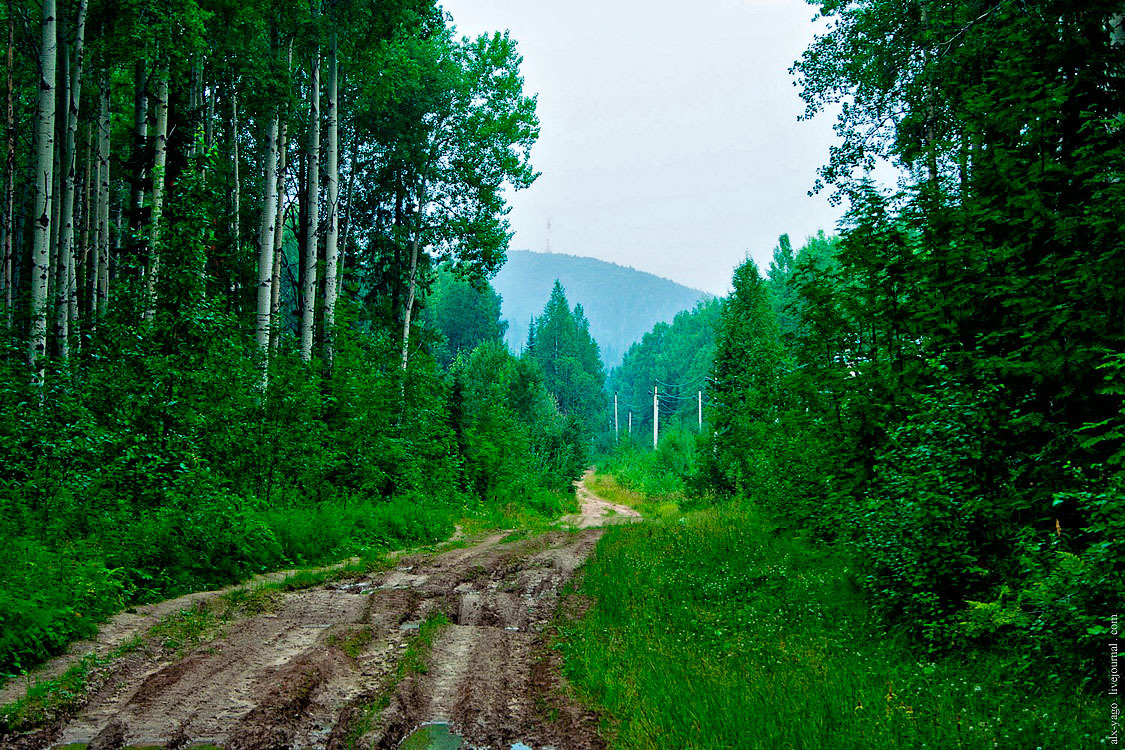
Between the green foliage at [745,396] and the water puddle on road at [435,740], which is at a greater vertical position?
the green foliage at [745,396]

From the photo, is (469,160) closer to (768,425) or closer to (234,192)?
(234,192)

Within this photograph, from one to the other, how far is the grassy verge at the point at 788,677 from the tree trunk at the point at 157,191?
838 cm

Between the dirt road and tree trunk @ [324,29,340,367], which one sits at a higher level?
tree trunk @ [324,29,340,367]

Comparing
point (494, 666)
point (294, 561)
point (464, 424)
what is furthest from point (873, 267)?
point (464, 424)

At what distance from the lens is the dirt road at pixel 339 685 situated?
445cm

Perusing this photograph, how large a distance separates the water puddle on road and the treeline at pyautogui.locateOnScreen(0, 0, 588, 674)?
136 inches

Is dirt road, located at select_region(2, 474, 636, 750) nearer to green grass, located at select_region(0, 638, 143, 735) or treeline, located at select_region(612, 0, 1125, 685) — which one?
green grass, located at select_region(0, 638, 143, 735)

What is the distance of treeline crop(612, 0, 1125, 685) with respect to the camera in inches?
211

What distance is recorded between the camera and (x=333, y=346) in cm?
1728

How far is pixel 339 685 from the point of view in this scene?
212 inches

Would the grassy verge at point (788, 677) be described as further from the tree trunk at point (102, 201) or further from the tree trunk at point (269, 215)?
the tree trunk at point (102, 201)

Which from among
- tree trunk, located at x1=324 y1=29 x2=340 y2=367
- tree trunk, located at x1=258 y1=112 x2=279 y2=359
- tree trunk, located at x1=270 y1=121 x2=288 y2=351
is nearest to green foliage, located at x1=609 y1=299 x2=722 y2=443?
tree trunk, located at x1=270 y1=121 x2=288 y2=351

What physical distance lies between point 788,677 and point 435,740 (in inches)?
111

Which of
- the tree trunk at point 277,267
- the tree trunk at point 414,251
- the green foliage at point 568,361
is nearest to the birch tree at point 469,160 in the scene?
the tree trunk at point 414,251
